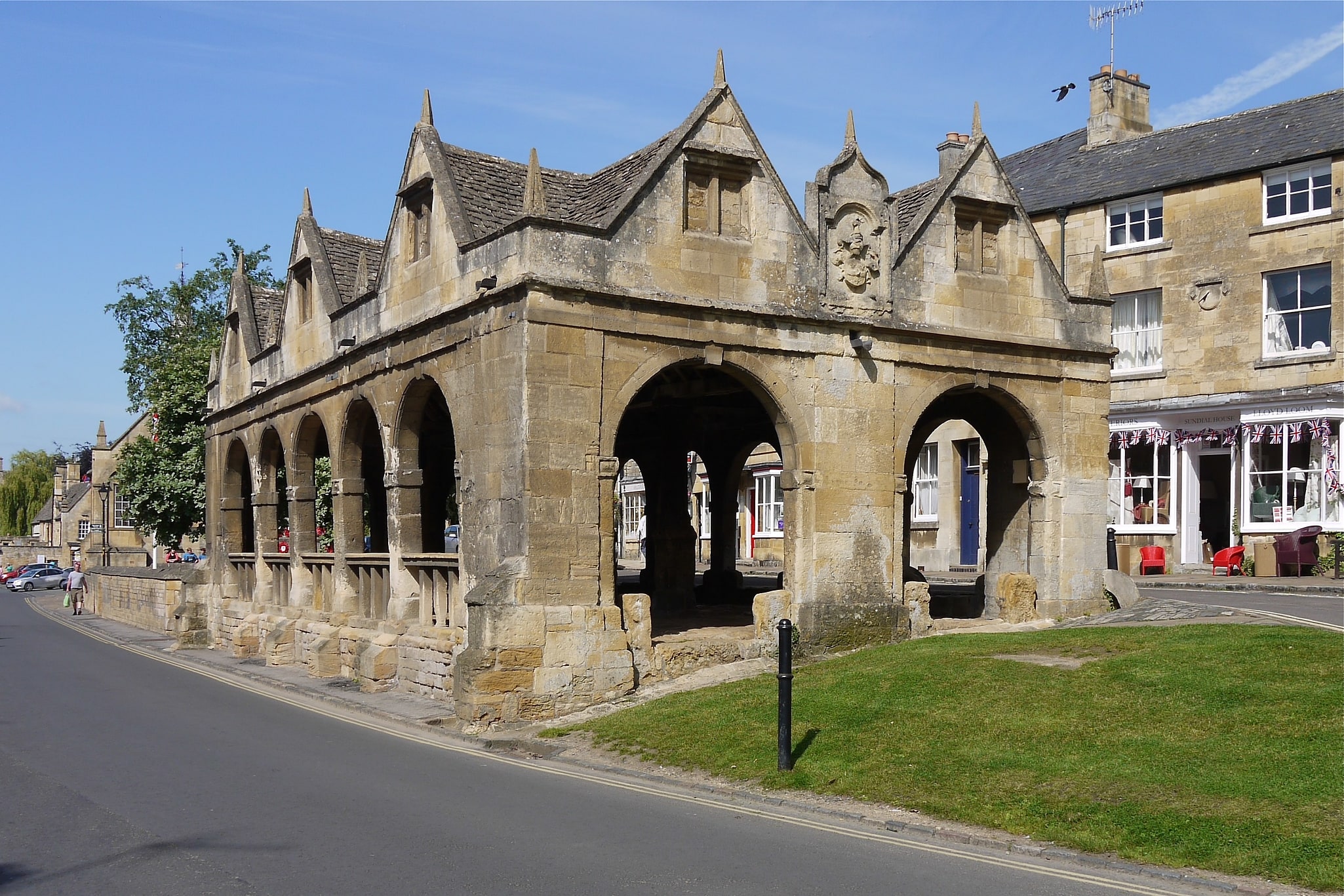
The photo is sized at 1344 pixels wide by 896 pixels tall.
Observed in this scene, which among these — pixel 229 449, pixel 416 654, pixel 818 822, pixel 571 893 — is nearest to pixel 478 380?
pixel 416 654

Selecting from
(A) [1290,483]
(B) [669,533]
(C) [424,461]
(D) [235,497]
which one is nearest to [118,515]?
(D) [235,497]

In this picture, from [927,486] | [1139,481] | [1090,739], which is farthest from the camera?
[927,486]

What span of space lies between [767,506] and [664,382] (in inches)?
907

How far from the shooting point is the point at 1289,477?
27.1m

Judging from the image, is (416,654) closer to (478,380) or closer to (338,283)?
(478,380)

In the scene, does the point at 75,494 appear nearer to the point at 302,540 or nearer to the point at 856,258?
the point at 302,540

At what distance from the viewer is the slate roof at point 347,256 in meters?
21.6

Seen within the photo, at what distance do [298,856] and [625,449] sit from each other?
16422 mm

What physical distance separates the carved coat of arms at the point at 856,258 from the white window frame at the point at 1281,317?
49.7 feet

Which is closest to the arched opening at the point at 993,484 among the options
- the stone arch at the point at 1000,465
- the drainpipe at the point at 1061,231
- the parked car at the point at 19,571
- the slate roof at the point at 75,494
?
the stone arch at the point at 1000,465

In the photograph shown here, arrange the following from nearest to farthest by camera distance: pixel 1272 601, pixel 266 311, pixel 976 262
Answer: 1. pixel 976 262
2. pixel 1272 601
3. pixel 266 311

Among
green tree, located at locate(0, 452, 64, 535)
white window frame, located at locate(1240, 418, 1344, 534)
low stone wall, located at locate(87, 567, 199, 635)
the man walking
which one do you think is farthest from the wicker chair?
green tree, located at locate(0, 452, 64, 535)

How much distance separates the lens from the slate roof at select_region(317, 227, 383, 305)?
21578mm

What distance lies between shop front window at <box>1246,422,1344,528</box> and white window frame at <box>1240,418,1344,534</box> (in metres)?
0.01
